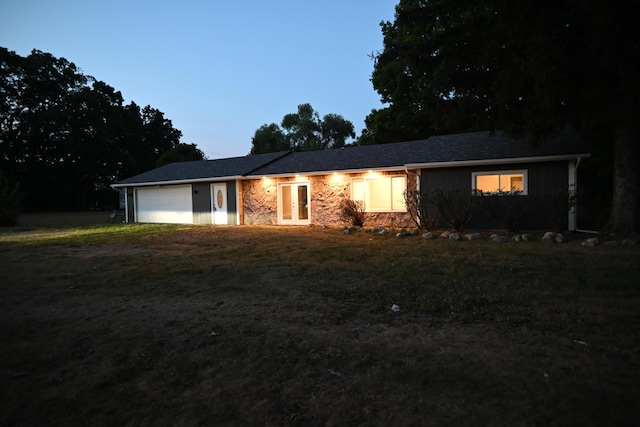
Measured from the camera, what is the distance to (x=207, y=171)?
2044cm

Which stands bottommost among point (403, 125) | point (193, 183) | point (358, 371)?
point (358, 371)

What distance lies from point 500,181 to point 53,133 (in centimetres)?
4441

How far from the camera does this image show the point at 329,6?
3838 centimetres

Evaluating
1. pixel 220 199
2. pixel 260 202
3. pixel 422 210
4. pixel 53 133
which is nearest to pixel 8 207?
pixel 220 199

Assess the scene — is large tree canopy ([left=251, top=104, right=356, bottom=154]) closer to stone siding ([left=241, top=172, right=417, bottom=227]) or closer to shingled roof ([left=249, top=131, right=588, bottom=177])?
shingled roof ([left=249, top=131, right=588, bottom=177])

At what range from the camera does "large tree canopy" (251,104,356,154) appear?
43719 millimetres

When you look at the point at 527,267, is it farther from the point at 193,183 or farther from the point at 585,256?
the point at 193,183

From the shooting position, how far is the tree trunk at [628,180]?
988cm

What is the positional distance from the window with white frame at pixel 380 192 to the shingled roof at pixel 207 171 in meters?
5.82

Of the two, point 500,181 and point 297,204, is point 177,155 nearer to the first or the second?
point 297,204

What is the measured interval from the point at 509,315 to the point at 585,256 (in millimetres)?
4822

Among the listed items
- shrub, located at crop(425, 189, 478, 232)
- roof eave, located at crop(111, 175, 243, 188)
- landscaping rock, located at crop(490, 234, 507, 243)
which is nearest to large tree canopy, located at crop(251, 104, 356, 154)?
roof eave, located at crop(111, 175, 243, 188)

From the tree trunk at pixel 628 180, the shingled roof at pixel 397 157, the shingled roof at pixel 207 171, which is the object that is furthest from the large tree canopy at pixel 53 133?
the tree trunk at pixel 628 180

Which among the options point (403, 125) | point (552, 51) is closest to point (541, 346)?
point (552, 51)
